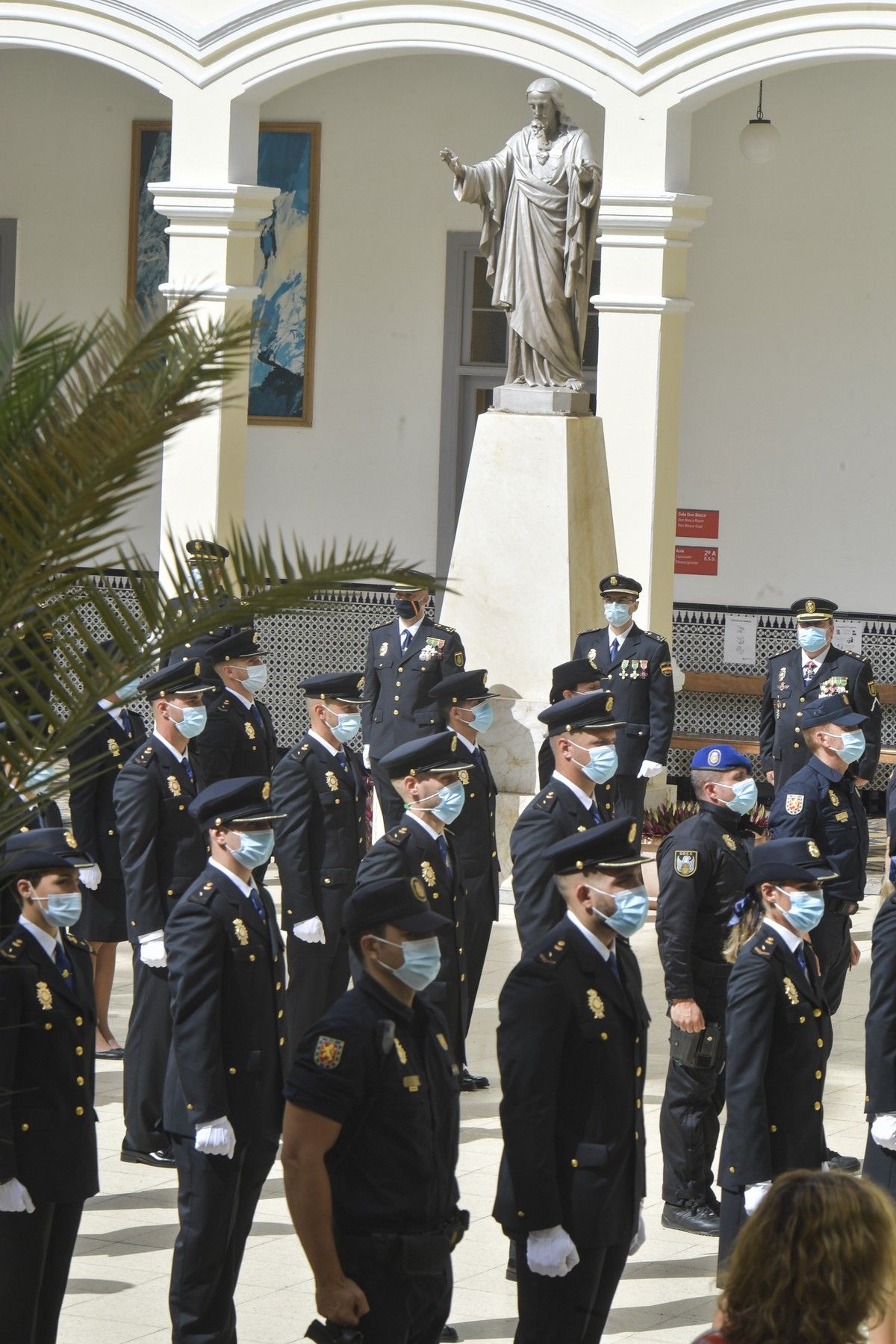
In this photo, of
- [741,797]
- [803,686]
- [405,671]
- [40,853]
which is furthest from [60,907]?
[803,686]

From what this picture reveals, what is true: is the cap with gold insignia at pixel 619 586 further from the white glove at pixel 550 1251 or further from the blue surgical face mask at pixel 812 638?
the white glove at pixel 550 1251

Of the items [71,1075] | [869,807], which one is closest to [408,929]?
[71,1075]

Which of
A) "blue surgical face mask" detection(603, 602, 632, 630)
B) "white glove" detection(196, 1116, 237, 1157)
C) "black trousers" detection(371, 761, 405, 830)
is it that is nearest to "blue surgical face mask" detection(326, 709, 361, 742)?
"black trousers" detection(371, 761, 405, 830)

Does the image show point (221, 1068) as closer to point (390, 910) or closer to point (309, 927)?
point (390, 910)

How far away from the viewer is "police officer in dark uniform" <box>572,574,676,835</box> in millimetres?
13258

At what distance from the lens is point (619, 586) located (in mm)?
13242

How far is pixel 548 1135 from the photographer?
17.7 ft

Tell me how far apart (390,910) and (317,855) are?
172 inches

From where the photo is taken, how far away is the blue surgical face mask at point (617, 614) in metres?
13.2

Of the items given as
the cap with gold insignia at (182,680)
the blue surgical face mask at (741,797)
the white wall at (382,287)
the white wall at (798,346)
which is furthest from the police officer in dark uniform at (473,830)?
the white wall at (382,287)

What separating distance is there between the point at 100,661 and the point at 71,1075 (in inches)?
60.0

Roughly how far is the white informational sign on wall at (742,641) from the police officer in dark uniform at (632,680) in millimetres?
4021

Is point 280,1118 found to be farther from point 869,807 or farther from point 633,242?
point 869,807

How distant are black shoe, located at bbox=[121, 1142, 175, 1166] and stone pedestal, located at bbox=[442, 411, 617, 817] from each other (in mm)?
5347
